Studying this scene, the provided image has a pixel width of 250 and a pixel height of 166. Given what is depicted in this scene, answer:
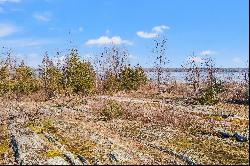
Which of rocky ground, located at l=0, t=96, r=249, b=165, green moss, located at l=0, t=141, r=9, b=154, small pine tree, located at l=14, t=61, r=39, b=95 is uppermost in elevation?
small pine tree, located at l=14, t=61, r=39, b=95

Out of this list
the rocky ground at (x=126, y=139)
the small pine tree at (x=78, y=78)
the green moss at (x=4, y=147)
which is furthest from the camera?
the small pine tree at (x=78, y=78)

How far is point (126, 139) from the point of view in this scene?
23906mm

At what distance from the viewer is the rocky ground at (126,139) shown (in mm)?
19297

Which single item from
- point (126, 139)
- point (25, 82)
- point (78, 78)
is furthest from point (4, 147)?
point (25, 82)

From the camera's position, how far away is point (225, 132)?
2553cm

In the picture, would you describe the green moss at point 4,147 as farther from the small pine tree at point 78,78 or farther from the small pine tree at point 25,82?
the small pine tree at point 25,82

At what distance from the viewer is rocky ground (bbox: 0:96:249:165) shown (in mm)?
19297

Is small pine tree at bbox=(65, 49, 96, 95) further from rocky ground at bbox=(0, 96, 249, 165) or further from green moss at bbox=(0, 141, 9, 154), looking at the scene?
green moss at bbox=(0, 141, 9, 154)

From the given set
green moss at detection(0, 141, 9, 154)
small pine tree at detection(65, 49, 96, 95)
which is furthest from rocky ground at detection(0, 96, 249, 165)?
small pine tree at detection(65, 49, 96, 95)

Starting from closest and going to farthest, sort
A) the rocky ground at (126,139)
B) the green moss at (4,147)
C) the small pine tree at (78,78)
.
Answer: the rocky ground at (126,139), the green moss at (4,147), the small pine tree at (78,78)

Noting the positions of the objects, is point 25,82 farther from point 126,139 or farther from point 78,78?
point 126,139

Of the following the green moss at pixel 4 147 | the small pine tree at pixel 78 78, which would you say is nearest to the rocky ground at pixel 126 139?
the green moss at pixel 4 147

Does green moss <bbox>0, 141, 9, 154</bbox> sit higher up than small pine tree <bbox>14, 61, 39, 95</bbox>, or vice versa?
small pine tree <bbox>14, 61, 39, 95</bbox>

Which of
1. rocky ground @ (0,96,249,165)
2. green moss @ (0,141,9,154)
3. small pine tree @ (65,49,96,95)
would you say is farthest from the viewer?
small pine tree @ (65,49,96,95)
